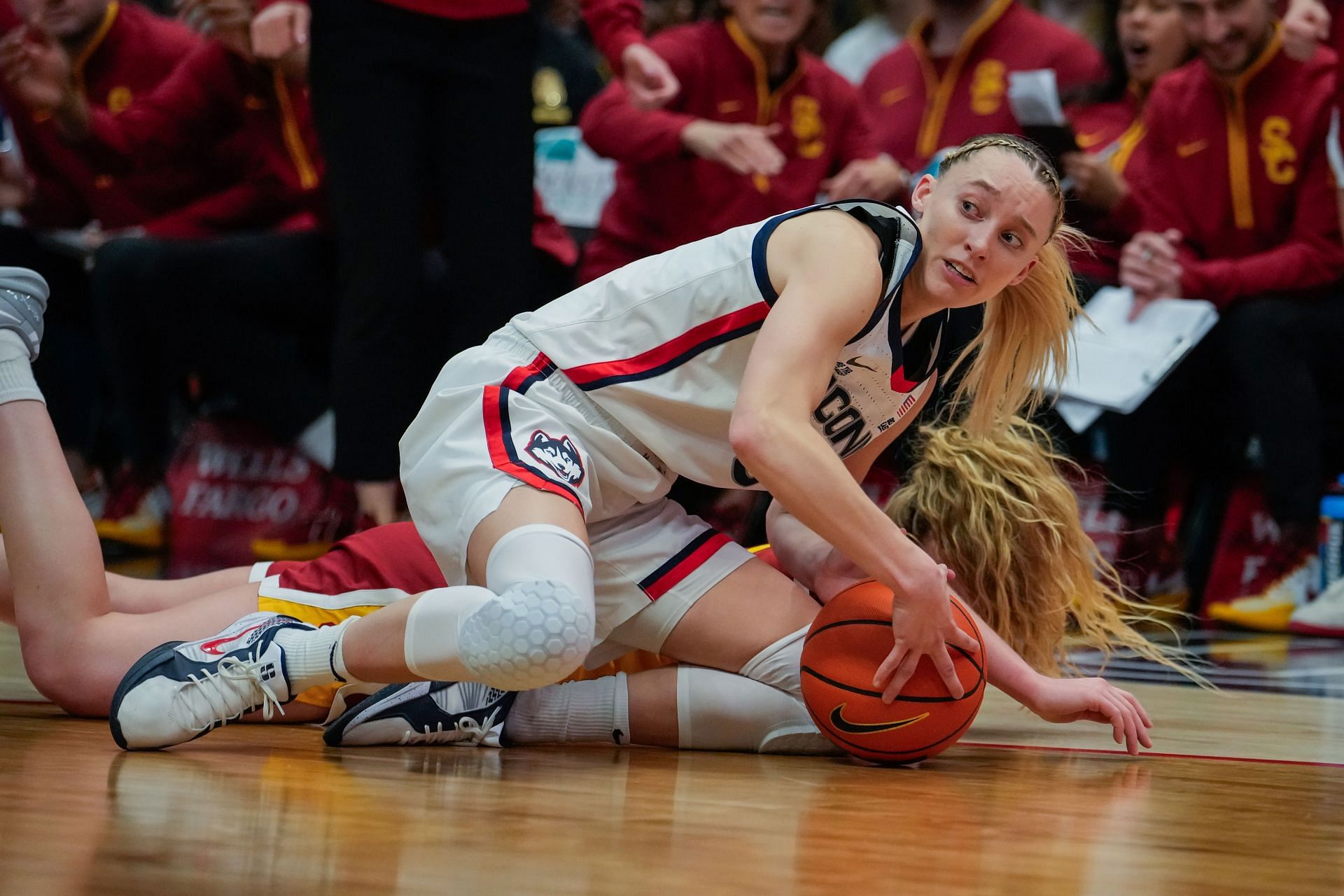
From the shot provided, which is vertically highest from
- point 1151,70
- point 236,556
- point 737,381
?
point 1151,70

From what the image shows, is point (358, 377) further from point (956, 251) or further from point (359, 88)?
point (956, 251)

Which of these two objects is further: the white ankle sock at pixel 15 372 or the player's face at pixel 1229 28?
the player's face at pixel 1229 28

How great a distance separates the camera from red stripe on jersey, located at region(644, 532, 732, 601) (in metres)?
2.50

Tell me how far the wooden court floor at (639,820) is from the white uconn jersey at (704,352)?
0.51m

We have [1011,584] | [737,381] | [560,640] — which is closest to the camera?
[560,640]

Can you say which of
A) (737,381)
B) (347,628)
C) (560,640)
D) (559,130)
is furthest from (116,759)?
(559,130)

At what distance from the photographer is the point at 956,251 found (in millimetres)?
2299

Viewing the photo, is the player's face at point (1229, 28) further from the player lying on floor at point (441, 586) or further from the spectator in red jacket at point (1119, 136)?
the player lying on floor at point (441, 586)

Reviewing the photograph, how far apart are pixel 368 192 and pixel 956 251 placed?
80.3 inches

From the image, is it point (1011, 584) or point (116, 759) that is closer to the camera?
point (116, 759)

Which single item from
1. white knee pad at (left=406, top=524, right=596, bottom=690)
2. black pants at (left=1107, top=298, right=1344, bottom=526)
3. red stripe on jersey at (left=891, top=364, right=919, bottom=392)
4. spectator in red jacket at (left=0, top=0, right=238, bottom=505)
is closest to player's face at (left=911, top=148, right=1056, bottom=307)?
red stripe on jersey at (left=891, top=364, right=919, bottom=392)

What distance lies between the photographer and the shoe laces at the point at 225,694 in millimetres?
2172

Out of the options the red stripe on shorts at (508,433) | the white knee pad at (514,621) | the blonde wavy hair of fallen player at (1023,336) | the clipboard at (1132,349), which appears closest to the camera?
the white knee pad at (514,621)

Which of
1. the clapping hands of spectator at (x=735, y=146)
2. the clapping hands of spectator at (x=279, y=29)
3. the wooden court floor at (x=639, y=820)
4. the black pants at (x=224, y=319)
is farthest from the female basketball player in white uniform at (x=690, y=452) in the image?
the black pants at (x=224, y=319)
